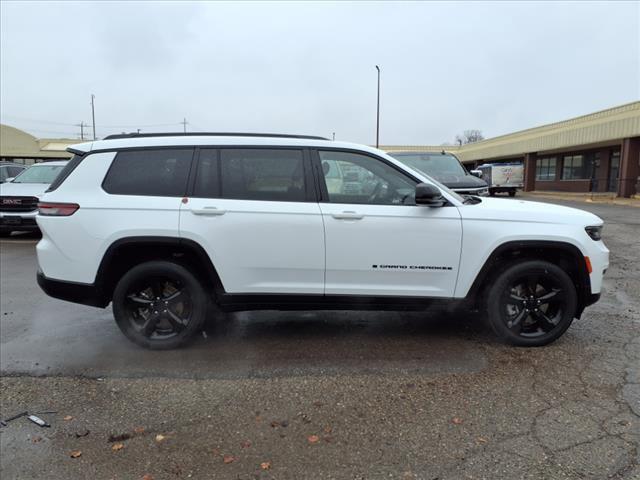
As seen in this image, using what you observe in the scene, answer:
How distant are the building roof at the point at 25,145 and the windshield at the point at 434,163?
2295 inches

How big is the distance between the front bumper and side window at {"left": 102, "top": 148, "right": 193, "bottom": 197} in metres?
7.97

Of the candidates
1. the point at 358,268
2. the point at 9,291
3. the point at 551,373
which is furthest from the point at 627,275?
the point at 9,291

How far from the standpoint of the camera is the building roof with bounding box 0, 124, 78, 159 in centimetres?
5847

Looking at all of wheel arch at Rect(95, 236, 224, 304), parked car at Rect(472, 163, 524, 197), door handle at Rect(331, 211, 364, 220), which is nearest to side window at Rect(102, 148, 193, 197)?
wheel arch at Rect(95, 236, 224, 304)

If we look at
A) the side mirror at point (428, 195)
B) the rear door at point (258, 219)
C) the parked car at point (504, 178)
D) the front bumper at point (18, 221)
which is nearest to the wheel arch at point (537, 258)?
the side mirror at point (428, 195)

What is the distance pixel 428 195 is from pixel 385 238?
51 centimetres

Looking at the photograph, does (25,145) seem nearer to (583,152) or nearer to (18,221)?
(18,221)

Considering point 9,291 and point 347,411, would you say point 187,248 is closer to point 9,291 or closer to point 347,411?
point 347,411

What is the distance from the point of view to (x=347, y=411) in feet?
10.7

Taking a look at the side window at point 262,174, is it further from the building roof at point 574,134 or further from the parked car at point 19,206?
the building roof at point 574,134

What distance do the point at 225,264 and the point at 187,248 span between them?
362mm

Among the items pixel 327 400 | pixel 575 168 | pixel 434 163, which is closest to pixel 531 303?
pixel 327 400

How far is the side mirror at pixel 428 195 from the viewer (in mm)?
3977

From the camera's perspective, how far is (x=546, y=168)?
38.8 m
